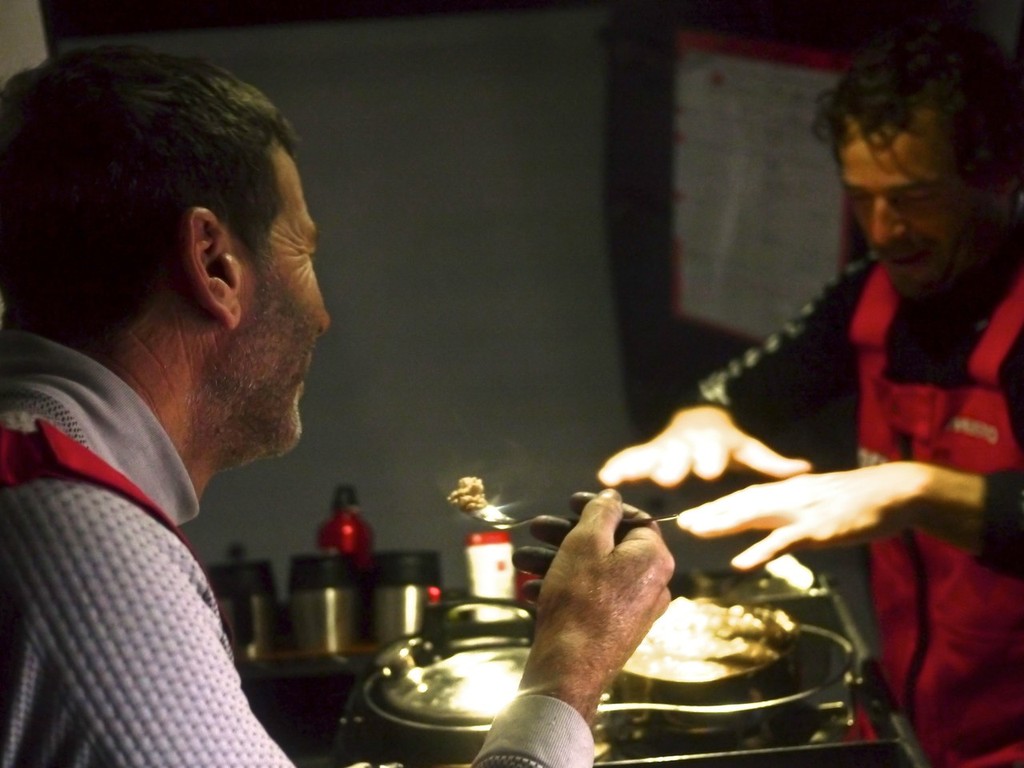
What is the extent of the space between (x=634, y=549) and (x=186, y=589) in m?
0.52

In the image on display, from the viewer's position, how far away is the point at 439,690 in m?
1.60

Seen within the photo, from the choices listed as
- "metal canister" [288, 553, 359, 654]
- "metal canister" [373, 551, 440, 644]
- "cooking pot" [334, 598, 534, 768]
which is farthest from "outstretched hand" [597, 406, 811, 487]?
"metal canister" [288, 553, 359, 654]

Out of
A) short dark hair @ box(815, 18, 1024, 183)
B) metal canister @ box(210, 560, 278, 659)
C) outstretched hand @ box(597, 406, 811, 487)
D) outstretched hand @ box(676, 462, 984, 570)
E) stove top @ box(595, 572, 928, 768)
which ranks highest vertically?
short dark hair @ box(815, 18, 1024, 183)

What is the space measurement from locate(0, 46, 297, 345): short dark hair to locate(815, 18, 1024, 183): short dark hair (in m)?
1.19

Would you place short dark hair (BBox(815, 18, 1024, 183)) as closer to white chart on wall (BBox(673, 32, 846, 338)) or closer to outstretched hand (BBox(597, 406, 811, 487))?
outstretched hand (BBox(597, 406, 811, 487))

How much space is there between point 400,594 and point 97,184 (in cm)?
130

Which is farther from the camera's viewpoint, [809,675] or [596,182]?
[596,182]

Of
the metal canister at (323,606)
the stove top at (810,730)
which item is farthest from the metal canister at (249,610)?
the stove top at (810,730)

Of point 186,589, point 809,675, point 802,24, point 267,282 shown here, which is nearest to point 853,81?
point 802,24

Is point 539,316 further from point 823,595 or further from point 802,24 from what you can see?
Result: point 823,595

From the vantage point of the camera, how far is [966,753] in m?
2.02

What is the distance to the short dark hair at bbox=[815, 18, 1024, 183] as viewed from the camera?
6.50ft

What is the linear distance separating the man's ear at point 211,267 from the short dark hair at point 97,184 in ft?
0.05

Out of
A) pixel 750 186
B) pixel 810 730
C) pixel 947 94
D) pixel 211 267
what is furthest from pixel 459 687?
pixel 750 186
